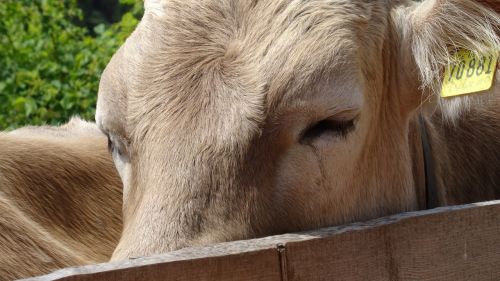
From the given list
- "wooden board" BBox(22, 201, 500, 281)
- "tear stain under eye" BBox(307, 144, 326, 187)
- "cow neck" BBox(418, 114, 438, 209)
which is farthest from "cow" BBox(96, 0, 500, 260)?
"wooden board" BBox(22, 201, 500, 281)

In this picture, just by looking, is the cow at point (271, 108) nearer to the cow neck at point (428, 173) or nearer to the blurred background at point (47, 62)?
the cow neck at point (428, 173)

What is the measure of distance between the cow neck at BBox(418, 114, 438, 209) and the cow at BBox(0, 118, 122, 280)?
1335 mm

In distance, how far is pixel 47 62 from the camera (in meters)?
7.43

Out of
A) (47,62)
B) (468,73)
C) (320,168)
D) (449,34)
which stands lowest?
(320,168)

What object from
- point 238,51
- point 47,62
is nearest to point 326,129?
point 238,51

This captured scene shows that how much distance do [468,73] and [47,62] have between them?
4.77m

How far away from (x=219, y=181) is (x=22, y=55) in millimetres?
4998

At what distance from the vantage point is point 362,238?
7.98 ft

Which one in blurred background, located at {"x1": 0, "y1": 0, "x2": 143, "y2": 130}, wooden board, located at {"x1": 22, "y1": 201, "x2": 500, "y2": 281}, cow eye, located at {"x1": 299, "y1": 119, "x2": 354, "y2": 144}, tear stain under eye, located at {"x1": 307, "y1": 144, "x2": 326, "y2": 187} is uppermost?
blurred background, located at {"x1": 0, "y1": 0, "x2": 143, "y2": 130}

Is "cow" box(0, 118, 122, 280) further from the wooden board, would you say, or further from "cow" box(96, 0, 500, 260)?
the wooden board

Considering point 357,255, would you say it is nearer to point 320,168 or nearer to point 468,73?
point 320,168

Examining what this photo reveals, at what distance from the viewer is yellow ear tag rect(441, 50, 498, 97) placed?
3248 mm

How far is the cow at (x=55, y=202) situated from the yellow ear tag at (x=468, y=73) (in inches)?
60.9

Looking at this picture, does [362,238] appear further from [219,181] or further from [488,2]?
[488,2]
